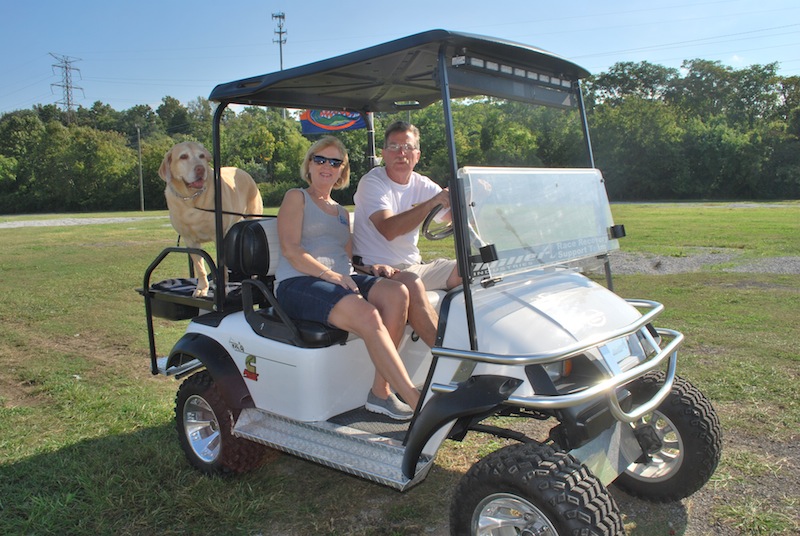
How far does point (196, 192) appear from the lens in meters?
4.88

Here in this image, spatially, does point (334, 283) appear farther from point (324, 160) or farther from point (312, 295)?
point (324, 160)

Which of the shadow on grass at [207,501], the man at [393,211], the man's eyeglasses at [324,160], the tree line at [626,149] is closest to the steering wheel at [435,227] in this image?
the man at [393,211]

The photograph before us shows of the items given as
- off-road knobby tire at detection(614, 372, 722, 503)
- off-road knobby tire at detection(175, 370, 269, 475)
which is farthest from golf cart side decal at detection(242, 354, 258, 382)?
off-road knobby tire at detection(614, 372, 722, 503)

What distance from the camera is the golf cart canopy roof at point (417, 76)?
248 cm

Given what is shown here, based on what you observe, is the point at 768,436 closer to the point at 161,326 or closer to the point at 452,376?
the point at 452,376

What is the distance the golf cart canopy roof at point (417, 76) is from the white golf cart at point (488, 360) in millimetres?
10

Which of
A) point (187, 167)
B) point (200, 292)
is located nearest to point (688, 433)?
point (200, 292)

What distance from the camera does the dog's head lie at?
4895 mm

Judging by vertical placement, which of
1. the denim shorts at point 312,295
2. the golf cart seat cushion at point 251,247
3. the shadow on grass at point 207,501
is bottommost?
the shadow on grass at point 207,501

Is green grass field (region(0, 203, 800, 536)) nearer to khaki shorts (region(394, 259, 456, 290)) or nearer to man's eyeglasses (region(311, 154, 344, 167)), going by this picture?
khaki shorts (region(394, 259, 456, 290))

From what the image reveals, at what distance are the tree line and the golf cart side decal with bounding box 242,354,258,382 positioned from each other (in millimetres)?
10749

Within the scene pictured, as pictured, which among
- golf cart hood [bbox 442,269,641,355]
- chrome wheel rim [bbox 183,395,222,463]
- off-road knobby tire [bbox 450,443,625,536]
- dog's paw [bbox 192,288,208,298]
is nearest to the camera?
off-road knobby tire [bbox 450,443,625,536]

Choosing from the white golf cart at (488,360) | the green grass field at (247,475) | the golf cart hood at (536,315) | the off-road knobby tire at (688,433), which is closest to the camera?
the white golf cart at (488,360)

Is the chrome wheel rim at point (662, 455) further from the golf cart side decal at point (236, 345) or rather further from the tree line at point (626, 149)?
the tree line at point (626, 149)
